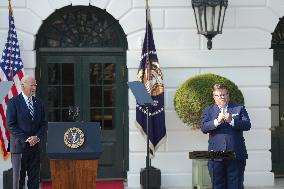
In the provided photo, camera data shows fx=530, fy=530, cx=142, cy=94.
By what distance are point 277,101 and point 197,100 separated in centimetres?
227

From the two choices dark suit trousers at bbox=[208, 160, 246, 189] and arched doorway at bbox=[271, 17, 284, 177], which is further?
arched doorway at bbox=[271, 17, 284, 177]

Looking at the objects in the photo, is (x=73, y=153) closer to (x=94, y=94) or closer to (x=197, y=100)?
(x=197, y=100)

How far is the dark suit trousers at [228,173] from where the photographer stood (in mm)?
6625

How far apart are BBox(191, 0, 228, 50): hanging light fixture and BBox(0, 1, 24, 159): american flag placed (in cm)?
302

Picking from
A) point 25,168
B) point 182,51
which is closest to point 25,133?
point 25,168

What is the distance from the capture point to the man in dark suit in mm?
7016

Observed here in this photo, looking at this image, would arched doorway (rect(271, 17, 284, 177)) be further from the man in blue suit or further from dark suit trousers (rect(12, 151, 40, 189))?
dark suit trousers (rect(12, 151, 40, 189))

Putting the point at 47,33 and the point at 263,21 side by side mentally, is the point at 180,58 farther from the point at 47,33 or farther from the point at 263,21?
the point at 47,33

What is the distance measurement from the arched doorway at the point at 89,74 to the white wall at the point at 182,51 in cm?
34

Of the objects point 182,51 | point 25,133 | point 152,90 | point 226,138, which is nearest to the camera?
point 226,138

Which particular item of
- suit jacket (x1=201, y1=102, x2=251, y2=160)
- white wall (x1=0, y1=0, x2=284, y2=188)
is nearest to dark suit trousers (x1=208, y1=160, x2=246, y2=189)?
suit jacket (x1=201, y1=102, x2=251, y2=160)

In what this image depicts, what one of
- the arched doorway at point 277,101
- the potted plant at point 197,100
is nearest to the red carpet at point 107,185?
the potted plant at point 197,100

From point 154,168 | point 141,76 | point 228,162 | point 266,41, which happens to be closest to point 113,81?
point 141,76

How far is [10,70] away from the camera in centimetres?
862
